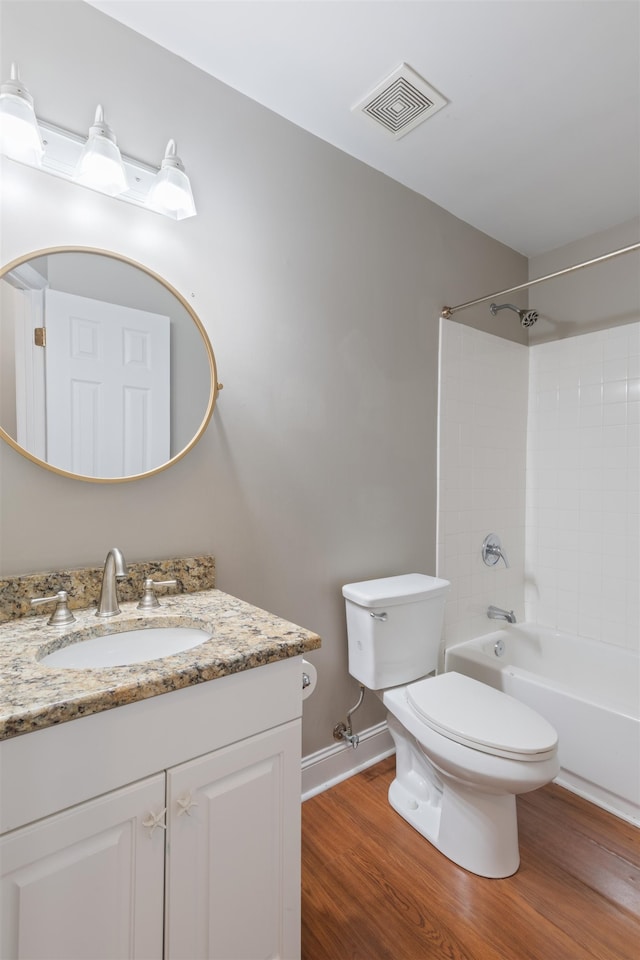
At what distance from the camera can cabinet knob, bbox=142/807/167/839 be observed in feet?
2.69

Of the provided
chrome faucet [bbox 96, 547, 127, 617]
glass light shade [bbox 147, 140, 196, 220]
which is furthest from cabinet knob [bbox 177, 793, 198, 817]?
glass light shade [bbox 147, 140, 196, 220]

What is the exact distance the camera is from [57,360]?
121cm

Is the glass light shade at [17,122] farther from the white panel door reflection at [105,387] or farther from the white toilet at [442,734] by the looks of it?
the white toilet at [442,734]

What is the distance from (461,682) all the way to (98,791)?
4.21ft

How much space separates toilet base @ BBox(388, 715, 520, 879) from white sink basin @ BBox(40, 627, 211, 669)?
0.95 metres

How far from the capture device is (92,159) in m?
1.18

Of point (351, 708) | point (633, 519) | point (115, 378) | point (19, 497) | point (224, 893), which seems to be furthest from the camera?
point (633, 519)

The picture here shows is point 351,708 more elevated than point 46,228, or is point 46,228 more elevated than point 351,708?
point 46,228

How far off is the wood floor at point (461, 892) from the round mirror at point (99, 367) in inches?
52.4

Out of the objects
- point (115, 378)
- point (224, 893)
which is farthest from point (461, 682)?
point (115, 378)

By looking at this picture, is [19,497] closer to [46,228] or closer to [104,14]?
[46,228]

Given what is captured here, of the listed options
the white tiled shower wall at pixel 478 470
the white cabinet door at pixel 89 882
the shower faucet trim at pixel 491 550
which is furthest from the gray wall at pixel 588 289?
the white cabinet door at pixel 89 882

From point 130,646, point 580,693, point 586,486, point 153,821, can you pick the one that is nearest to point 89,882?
point 153,821

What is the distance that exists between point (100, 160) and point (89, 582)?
42.5 inches
